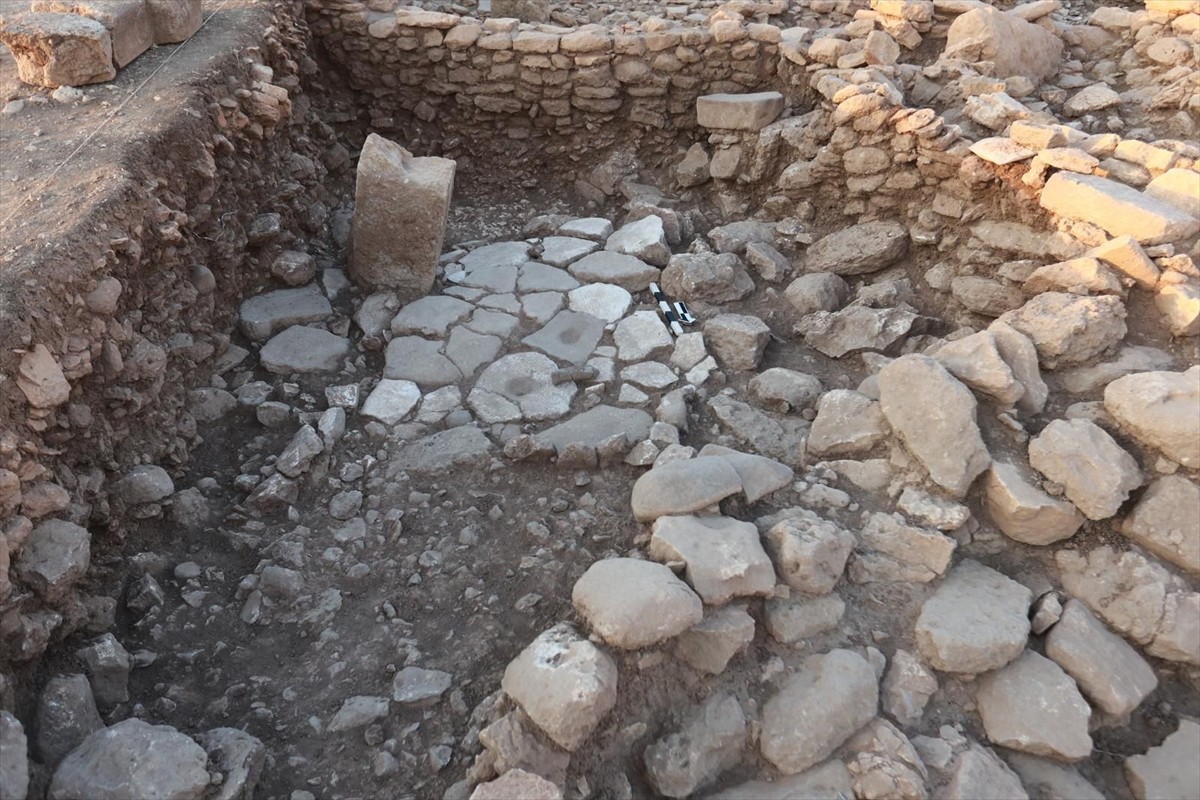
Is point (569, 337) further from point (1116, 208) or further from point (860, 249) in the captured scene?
point (1116, 208)

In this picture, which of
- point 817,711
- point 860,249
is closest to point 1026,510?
point 817,711

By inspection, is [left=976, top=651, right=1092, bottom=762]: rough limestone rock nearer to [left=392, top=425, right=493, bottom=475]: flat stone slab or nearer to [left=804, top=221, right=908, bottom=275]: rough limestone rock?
[left=392, top=425, right=493, bottom=475]: flat stone slab

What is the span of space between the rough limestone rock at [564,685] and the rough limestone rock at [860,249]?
9.62 feet

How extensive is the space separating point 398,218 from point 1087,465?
3.58 metres

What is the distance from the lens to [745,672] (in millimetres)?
2893

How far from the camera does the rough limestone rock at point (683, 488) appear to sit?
3188 mm

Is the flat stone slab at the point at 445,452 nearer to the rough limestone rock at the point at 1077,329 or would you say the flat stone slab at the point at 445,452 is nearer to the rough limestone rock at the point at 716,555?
the rough limestone rock at the point at 716,555

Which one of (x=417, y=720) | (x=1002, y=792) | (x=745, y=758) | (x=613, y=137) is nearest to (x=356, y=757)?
(x=417, y=720)

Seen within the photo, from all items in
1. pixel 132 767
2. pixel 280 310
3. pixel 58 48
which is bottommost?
pixel 280 310

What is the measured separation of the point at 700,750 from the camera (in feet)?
8.87

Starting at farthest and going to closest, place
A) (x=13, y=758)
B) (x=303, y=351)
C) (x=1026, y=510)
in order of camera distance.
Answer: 1. (x=303, y=351)
2. (x=1026, y=510)
3. (x=13, y=758)

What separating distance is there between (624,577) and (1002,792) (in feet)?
4.39

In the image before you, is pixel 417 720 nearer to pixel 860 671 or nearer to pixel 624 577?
pixel 624 577

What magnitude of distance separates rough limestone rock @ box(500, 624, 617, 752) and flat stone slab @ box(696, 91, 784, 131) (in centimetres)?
389
